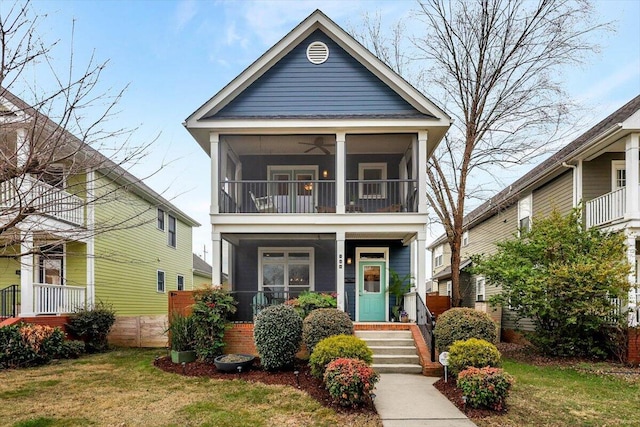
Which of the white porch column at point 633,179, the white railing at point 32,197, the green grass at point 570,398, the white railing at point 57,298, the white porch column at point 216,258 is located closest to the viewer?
the white railing at point 32,197

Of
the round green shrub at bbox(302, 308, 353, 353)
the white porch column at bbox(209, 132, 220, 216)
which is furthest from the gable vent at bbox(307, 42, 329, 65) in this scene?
the round green shrub at bbox(302, 308, 353, 353)

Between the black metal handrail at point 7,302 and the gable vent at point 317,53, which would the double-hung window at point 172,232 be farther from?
the gable vent at point 317,53

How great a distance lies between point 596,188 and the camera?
14031 millimetres

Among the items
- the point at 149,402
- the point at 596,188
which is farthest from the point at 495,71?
the point at 149,402

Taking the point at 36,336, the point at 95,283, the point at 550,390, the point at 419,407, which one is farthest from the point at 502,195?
the point at 36,336

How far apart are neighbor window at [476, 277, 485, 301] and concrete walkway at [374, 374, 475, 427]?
13566 millimetres

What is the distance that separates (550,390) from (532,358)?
12.7 feet

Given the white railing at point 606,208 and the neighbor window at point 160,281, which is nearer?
the white railing at point 606,208

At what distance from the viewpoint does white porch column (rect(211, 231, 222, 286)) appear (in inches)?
471

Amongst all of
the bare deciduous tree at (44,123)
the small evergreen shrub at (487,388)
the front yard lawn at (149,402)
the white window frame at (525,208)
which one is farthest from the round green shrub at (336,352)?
the white window frame at (525,208)

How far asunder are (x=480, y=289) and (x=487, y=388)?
642 inches

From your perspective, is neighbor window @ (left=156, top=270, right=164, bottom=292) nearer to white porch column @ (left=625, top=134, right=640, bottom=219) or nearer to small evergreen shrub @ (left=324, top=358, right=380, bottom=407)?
small evergreen shrub @ (left=324, top=358, right=380, bottom=407)

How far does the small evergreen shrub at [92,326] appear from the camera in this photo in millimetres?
13508

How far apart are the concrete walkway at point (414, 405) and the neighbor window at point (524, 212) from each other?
11.1 meters
